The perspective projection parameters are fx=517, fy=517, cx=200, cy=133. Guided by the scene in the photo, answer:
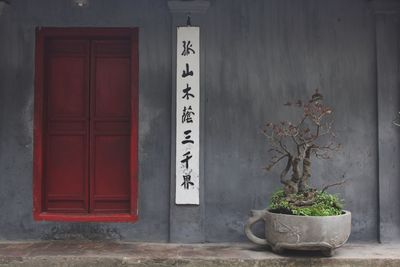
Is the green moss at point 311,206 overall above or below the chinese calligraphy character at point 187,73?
below

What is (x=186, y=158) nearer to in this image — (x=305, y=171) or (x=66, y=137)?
(x=305, y=171)

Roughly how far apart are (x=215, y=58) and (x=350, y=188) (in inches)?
99.5

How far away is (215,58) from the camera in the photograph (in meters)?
6.99

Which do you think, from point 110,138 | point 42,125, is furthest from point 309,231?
point 42,125

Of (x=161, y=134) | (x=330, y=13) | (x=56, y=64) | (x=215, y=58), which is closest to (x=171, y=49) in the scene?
(x=215, y=58)

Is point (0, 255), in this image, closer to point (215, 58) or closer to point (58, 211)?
point (58, 211)

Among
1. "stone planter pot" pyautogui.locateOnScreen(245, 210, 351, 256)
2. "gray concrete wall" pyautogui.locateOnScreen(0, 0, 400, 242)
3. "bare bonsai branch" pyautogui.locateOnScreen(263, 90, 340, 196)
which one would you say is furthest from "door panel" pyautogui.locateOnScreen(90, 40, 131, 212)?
"stone planter pot" pyautogui.locateOnScreen(245, 210, 351, 256)

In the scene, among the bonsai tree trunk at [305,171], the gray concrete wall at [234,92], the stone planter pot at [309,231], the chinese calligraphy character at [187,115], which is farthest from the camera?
the gray concrete wall at [234,92]

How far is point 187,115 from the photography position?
22.4 ft

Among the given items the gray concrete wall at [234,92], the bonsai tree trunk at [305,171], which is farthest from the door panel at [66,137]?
the bonsai tree trunk at [305,171]

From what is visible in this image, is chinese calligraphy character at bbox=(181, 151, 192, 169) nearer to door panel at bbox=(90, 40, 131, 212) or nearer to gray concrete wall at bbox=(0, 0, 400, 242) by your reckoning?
gray concrete wall at bbox=(0, 0, 400, 242)

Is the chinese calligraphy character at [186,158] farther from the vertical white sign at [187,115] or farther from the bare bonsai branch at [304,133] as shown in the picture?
the bare bonsai branch at [304,133]

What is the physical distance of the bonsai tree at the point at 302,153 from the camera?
610 centimetres

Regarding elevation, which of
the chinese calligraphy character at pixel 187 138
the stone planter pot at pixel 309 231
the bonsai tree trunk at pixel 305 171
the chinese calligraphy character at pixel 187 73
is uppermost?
the chinese calligraphy character at pixel 187 73
